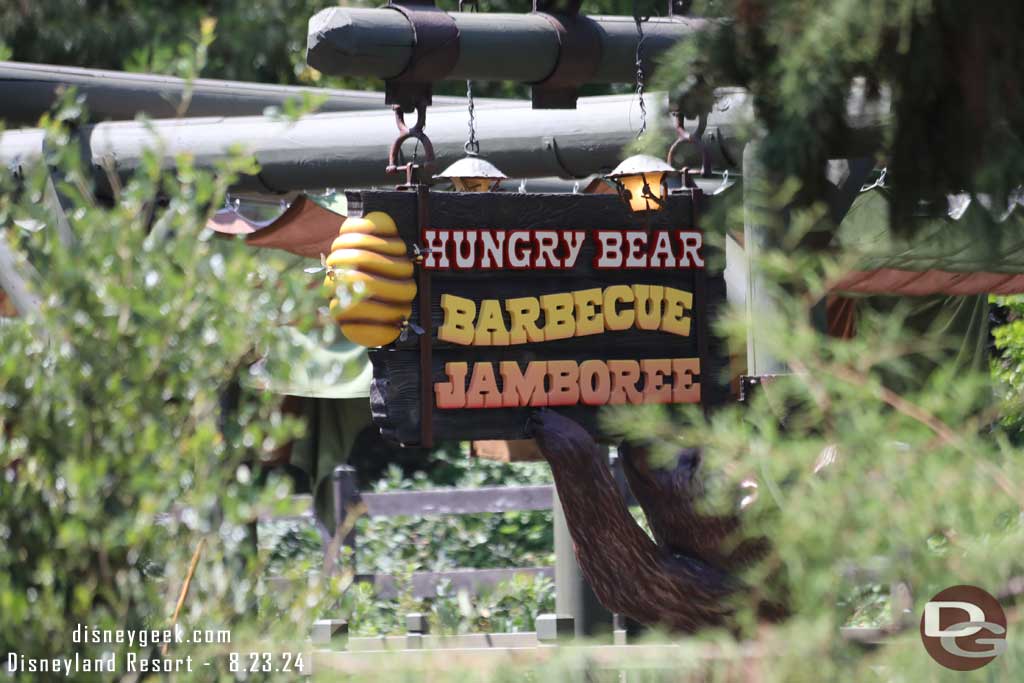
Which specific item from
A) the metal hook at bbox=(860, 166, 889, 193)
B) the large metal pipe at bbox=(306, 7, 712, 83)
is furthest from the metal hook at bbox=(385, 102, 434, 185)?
the metal hook at bbox=(860, 166, 889, 193)

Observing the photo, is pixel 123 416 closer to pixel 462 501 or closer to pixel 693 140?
pixel 693 140

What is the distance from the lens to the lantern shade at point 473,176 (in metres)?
5.73

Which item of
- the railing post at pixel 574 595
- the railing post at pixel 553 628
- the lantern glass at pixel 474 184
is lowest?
the railing post at pixel 553 628

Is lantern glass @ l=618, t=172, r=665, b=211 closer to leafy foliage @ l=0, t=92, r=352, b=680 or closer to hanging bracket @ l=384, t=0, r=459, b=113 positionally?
hanging bracket @ l=384, t=0, r=459, b=113

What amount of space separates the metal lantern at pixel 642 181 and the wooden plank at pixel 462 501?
430 cm

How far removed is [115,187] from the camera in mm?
3045

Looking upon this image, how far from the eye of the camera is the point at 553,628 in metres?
7.16

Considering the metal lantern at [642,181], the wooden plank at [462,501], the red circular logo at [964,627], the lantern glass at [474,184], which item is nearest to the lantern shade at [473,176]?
the lantern glass at [474,184]

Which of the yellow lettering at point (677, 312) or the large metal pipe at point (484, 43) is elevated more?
the large metal pipe at point (484, 43)

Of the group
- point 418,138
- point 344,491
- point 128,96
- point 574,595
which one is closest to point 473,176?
point 418,138

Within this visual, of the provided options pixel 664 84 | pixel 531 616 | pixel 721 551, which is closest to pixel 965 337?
pixel 531 616

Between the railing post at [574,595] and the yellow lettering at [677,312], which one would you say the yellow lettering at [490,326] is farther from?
the railing post at [574,595]

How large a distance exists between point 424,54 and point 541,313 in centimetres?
103

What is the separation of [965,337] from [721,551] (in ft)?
21.0
